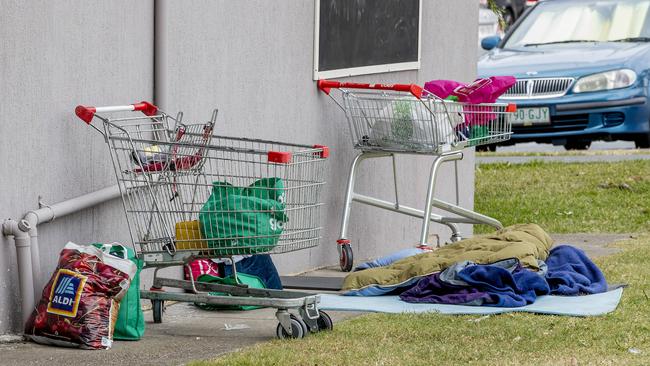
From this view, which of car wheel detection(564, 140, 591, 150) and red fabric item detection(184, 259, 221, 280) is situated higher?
car wheel detection(564, 140, 591, 150)

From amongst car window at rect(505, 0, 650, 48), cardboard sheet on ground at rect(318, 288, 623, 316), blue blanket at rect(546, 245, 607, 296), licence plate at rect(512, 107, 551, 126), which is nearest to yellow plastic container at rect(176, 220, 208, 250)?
cardboard sheet on ground at rect(318, 288, 623, 316)

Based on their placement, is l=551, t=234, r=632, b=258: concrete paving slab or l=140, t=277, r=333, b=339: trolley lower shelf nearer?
l=140, t=277, r=333, b=339: trolley lower shelf

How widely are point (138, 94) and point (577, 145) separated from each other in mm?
8838

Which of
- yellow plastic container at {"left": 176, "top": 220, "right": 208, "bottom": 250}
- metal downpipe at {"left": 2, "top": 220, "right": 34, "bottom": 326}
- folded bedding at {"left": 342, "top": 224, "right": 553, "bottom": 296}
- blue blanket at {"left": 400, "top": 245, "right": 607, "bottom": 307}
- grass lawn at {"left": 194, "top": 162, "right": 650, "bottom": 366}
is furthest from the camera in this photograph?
folded bedding at {"left": 342, "top": 224, "right": 553, "bottom": 296}

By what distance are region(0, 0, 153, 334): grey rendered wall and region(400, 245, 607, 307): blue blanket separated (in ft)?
5.12

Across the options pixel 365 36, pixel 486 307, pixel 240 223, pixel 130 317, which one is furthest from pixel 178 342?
pixel 365 36

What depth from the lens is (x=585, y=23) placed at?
14289 mm

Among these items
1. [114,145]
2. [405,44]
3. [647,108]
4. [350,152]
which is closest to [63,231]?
[114,145]

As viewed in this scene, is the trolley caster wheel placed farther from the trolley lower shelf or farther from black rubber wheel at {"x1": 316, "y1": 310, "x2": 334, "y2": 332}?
black rubber wheel at {"x1": 316, "y1": 310, "x2": 334, "y2": 332}

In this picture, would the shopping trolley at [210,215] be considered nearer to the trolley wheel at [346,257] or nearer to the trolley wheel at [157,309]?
the trolley wheel at [157,309]

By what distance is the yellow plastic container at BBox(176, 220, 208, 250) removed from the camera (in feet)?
18.5

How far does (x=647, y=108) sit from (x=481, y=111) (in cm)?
560

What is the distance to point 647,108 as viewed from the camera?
1315 cm

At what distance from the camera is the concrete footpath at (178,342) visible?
5.12 metres
